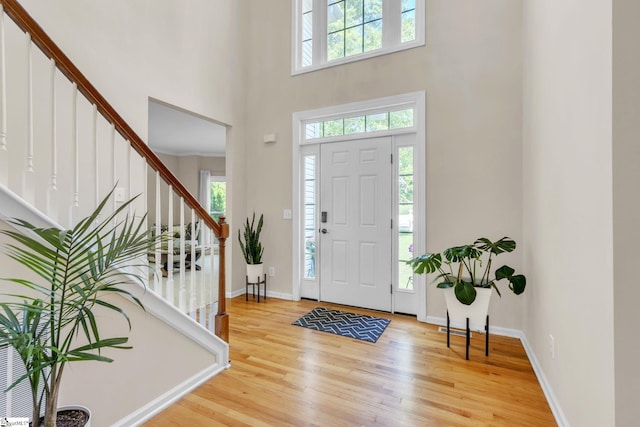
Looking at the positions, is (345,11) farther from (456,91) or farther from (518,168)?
(518,168)

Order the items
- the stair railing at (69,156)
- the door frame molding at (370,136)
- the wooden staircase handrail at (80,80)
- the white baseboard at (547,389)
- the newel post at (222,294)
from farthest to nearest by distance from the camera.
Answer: the door frame molding at (370,136), the newel post at (222,294), the stair railing at (69,156), the white baseboard at (547,389), the wooden staircase handrail at (80,80)

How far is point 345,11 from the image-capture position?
3.56 metres

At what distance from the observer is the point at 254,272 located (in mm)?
3729

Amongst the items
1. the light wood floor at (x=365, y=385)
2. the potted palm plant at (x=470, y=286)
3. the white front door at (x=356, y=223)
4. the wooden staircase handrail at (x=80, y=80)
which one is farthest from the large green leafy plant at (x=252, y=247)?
the potted palm plant at (x=470, y=286)

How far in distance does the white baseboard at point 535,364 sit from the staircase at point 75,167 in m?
2.03

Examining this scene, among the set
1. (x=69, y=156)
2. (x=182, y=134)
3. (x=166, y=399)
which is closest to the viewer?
(x=166, y=399)

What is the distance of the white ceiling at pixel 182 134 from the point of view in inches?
183

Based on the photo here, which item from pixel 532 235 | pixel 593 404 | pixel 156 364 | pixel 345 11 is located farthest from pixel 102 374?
pixel 345 11

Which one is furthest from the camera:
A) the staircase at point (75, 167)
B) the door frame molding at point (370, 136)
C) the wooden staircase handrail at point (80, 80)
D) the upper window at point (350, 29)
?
A: the upper window at point (350, 29)

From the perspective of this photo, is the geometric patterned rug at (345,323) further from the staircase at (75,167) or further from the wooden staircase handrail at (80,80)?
the wooden staircase handrail at (80,80)

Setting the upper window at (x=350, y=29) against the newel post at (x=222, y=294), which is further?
the upper window at (x=350, y=29)

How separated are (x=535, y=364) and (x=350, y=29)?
3702 millimetres

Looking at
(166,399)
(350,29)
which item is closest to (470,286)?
(166,399)

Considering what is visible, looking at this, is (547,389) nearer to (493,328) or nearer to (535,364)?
(535,364)
